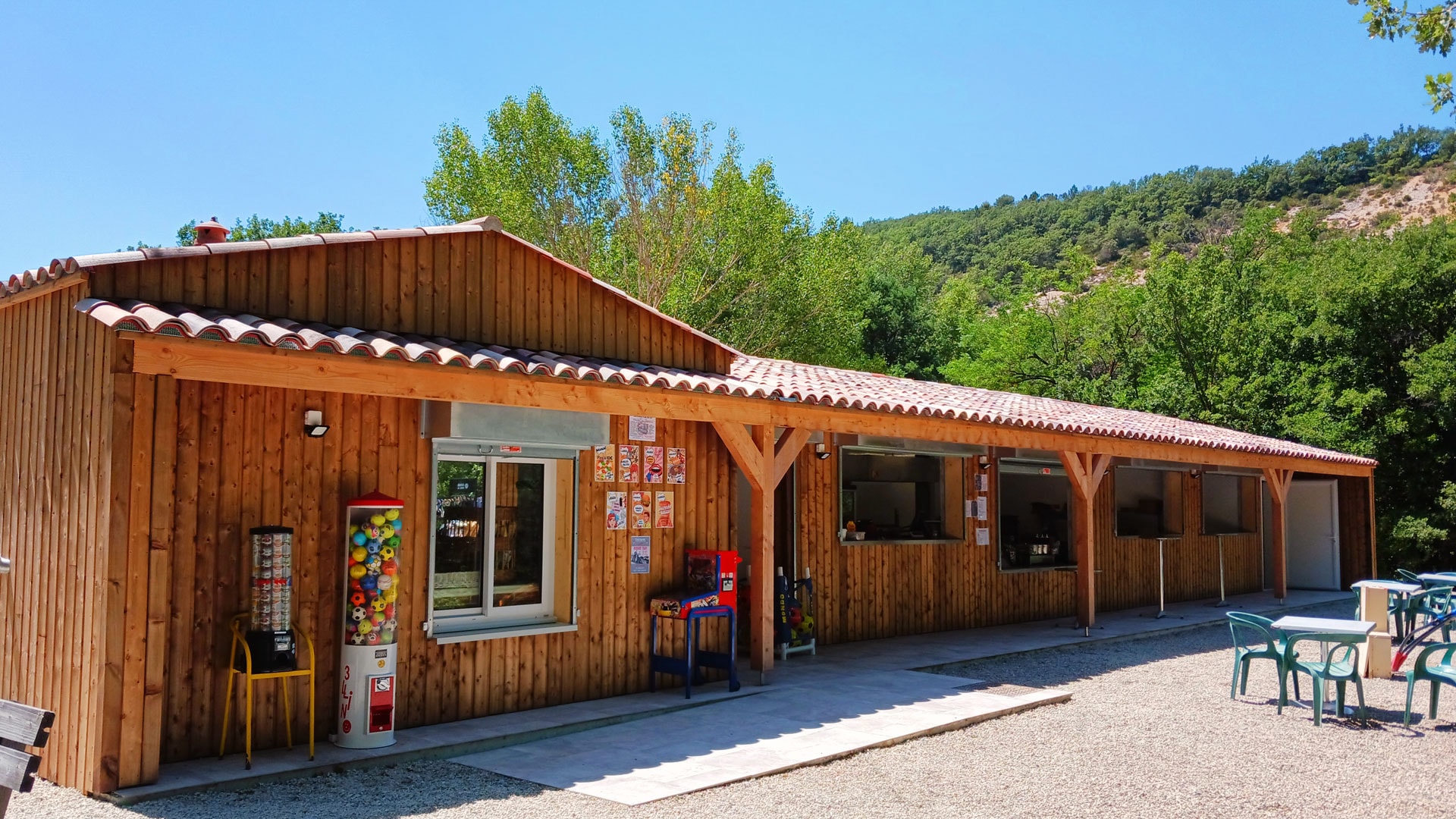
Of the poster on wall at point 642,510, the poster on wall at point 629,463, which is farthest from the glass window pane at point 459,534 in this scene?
the poster on wall at point 642,510

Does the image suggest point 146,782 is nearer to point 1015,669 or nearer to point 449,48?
point 1015,669

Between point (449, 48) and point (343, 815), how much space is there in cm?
2337

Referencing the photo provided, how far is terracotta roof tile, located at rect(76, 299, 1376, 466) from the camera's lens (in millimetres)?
4812

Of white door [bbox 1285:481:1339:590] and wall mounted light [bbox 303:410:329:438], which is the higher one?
wall mounted light [bbox 303:410:329:438]

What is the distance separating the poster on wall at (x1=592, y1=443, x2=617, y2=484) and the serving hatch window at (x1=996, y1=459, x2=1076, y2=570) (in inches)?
248

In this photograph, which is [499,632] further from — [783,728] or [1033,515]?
[1033,515]

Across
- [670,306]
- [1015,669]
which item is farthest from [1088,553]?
[670,306]

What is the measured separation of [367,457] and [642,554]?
2.34m

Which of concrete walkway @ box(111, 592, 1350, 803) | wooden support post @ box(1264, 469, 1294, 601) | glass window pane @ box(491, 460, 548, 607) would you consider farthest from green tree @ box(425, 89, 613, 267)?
glass window pane @ box(491, 460, 548, 607)

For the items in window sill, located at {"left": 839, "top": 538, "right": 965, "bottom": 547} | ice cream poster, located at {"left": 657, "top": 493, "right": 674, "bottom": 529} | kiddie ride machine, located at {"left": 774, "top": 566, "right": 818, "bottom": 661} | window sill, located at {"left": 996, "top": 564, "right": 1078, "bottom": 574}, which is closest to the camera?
ice cream poster, located at {"left": 657, "top": 493, "right": 674, "bottom": 529}

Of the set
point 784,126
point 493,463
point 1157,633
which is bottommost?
point 1157,633

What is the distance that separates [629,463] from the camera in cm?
764

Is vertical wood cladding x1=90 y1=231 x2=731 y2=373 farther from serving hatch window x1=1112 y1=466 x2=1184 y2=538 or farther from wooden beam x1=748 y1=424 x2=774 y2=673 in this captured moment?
serving hatch window x1=1112 y1=466 x2=1184 y2=538

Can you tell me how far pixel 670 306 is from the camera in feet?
78.5
